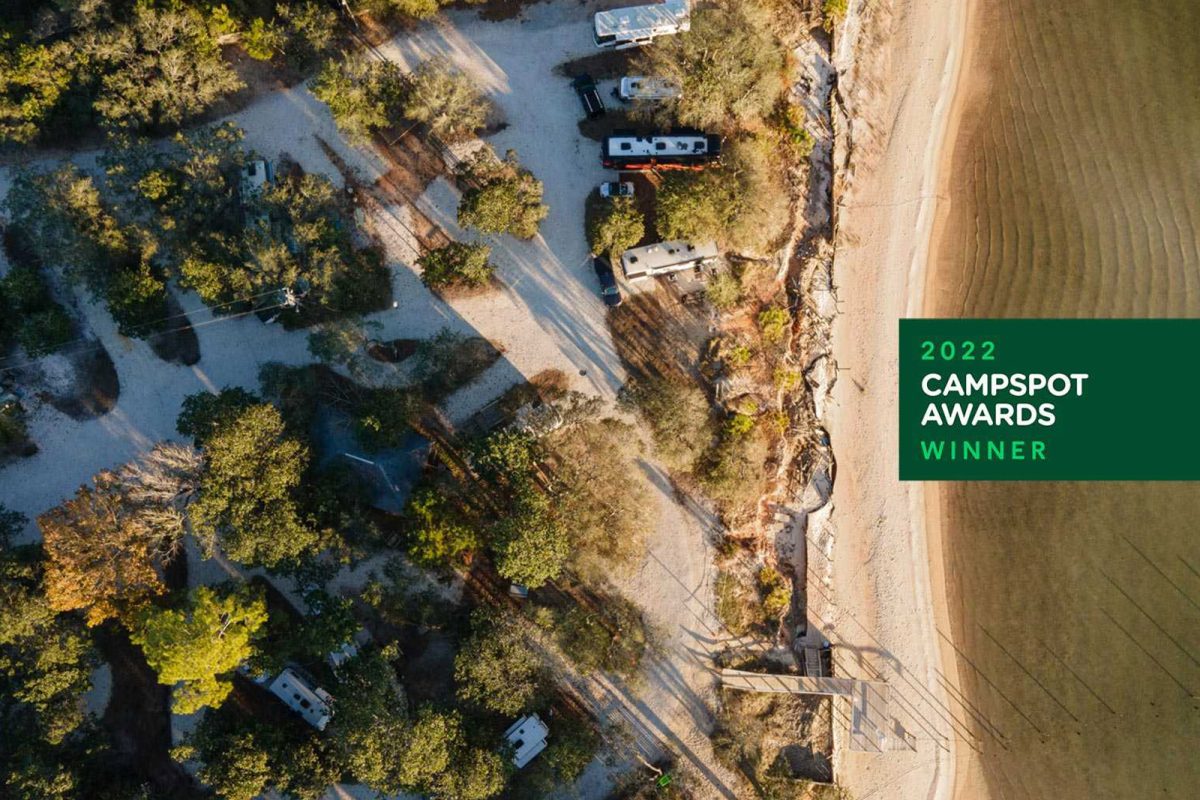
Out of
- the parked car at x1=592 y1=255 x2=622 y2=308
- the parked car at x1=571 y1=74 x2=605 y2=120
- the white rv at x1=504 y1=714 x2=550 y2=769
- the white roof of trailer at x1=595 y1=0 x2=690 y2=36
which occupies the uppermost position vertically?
the white roof of trailer at x1=595 y1=0 x2=690 y2=36

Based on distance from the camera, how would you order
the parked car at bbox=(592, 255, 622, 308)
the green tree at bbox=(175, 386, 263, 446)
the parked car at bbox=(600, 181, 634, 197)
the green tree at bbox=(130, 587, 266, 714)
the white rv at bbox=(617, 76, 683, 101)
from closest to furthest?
the green tree at bbox=(130, 587, 266, 714), the green tree at bbox=(175, 386, 263, 446), the white rv at bbox=(617, 76, 683, 101), the parked car at bbox=(592, 255, 622, 308), the parked car at bbox=(600, 181, 634, 197)

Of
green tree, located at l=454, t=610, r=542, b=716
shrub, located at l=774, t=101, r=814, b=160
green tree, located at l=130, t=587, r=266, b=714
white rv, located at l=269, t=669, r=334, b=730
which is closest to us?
green tree, located at l=130, t=587, r=266, b=714

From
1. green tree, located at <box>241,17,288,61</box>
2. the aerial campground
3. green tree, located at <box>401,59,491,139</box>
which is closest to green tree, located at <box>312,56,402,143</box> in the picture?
the aerial campground

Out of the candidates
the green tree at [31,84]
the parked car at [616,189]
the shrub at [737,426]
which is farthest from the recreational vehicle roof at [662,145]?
the green tree at [31,84]

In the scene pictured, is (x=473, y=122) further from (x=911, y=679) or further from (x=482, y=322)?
(x=911, y=679)

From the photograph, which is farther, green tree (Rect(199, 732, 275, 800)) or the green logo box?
the green logo box

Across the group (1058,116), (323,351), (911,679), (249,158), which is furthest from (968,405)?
(249,158)

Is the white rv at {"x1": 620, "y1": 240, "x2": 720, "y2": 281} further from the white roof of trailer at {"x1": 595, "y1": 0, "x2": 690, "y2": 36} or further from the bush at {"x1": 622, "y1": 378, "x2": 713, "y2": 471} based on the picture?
the white roof of trailer at {"x1": 595, "y1": 0, "x2": 690, "y2": 36}

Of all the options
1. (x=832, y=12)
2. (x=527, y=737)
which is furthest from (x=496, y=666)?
(x=832, y=12)
